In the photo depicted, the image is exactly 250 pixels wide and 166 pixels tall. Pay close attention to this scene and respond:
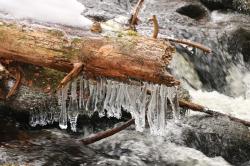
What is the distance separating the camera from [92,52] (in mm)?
3465

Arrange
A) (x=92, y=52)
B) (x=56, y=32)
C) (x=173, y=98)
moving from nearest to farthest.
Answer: (x=92, y=52)
(x=56, y=32)
(x=173, y=98)

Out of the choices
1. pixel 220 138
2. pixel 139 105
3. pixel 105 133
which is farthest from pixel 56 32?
pixel 220 138

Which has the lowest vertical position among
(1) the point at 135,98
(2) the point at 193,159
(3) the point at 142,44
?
(2) the point at 193,159

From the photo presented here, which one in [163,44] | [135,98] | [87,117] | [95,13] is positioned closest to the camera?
[163,44]

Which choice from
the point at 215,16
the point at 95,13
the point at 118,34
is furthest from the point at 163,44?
the point at 215,16

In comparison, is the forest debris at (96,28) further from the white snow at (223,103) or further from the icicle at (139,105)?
the white snow at (223,103)

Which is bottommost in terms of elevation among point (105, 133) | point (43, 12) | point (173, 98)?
point (105, 133)

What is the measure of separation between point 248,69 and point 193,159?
4453 mm

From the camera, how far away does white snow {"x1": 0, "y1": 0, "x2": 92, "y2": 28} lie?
12.5 feet

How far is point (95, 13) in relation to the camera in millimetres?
8812

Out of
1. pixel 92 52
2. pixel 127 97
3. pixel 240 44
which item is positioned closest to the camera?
pixel 92 52

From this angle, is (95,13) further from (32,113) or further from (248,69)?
(32,113)

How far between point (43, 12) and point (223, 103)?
419cm

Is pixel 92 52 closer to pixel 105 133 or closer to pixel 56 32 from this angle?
pixel 56 32
